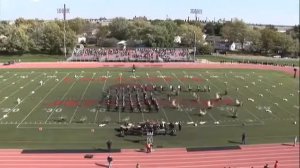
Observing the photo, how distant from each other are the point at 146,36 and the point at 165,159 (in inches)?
3010

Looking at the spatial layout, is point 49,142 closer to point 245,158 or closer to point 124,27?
point 245,158

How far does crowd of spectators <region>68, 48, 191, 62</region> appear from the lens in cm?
7619

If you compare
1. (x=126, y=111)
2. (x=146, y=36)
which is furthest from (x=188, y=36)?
(x=126, y=111)

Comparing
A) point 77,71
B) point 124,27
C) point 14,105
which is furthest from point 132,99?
point 124,27

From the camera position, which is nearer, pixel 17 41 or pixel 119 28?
pixel 17 41

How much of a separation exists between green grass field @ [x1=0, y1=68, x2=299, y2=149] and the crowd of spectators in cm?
1919

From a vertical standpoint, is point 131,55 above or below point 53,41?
below

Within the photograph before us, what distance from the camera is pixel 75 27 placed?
137375mm

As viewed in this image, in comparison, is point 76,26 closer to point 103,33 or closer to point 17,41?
point 103,33

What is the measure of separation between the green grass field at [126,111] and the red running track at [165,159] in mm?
1722

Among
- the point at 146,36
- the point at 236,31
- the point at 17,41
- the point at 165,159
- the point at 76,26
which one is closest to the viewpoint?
the point at 165,159

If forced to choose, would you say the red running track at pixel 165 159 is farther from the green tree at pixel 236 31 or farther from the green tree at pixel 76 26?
the green tree at pixel 76 26

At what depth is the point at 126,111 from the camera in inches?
1394

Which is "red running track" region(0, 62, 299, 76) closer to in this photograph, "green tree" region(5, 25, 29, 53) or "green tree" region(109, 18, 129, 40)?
"green tree" region(5, 25, 29, 53)
